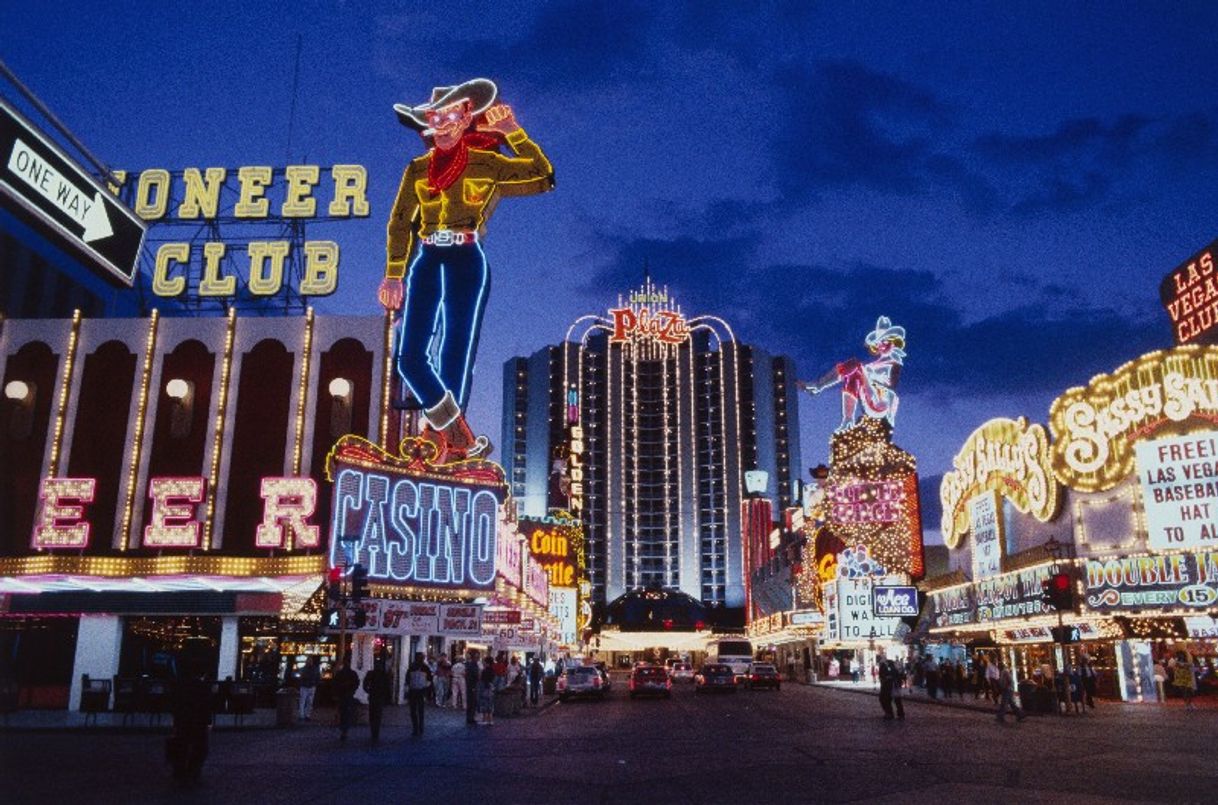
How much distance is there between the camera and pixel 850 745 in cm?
1941

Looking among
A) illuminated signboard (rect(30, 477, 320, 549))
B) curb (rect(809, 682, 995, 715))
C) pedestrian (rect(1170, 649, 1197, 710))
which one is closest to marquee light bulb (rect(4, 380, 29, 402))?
illuminated signboard (rect(30, 477, 320, 549))

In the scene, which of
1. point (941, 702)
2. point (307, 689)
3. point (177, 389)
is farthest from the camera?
point (177, 389)

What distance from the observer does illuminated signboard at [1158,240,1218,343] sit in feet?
122

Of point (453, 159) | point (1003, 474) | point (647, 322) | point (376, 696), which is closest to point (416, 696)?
point (376, 696)

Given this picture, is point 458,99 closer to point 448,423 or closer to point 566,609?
point 448,423

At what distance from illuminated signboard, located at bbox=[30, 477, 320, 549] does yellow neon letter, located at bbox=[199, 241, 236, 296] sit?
31.3 feet

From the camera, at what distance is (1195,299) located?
37938 millimetres

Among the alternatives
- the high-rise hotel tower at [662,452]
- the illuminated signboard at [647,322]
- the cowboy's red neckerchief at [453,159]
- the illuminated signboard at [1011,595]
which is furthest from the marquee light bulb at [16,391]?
the high-rise hotel tower at [662,452]

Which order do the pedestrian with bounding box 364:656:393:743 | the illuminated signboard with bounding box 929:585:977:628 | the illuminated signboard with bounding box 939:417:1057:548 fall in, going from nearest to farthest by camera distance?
the pedestrian with bounding box 364:656:393:743 < the illuminated signboard with bounding box 939:417:1057:548 < the illuminated signboard with bounding box 929:585:977:628

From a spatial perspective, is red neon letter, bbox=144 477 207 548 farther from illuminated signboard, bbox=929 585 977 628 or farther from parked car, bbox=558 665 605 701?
illuminated signboard, bbox=929 585 977 628

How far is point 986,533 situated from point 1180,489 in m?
10.9

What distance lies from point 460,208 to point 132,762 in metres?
30.3

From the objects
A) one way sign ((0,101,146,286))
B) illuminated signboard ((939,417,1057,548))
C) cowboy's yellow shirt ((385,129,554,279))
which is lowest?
one way sign ((0,101,146,286))

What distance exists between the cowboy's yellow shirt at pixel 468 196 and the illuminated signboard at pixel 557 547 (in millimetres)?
42959
